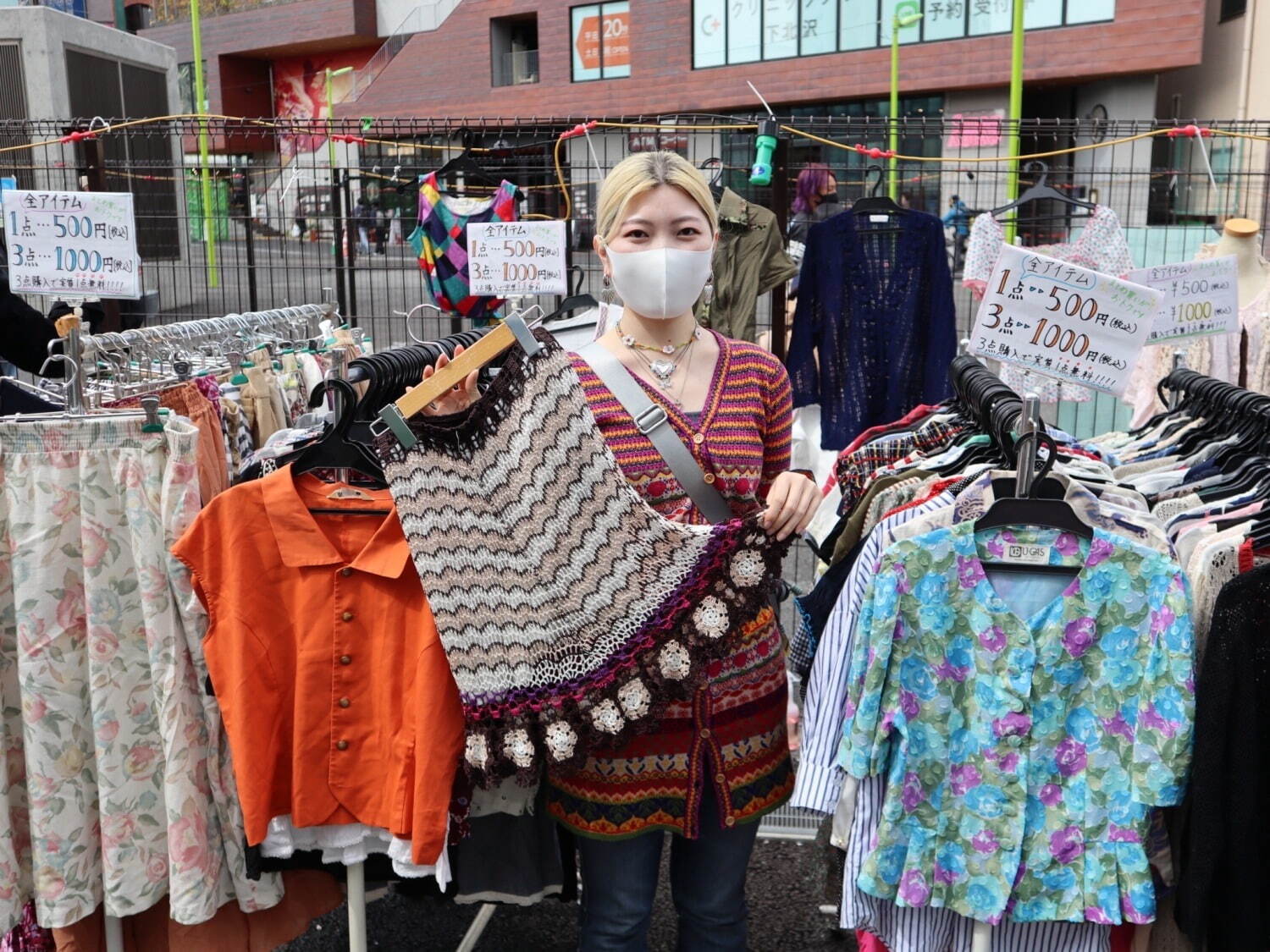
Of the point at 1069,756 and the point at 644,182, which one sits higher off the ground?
the point at 644,182

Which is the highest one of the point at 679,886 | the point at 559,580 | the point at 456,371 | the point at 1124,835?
the point at 456,371

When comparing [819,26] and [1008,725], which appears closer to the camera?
[1008,725]

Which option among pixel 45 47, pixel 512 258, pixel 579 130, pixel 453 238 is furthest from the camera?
pixel 45 47

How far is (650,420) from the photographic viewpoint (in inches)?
80.4

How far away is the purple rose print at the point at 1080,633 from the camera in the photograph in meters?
2.02

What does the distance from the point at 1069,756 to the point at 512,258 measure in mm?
3003

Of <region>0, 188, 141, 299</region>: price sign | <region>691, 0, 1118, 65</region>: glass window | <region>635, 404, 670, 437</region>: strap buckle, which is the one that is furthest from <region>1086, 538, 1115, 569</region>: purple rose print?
<region>691, 0, 1118, 65</region>: glass window

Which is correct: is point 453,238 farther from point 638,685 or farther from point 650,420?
point 638,685

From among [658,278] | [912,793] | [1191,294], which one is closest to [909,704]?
[912,793]

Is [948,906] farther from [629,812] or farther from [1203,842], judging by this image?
[629,812]

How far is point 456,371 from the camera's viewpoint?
79.9 inches

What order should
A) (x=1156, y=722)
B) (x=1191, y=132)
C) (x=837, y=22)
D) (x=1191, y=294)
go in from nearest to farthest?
(x=1156, y=722)
(x=1191, y=294)
(x=1191, y=132)
(x=837, y=22)

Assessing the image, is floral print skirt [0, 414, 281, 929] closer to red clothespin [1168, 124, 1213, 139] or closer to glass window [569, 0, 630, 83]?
red clothespin [1168, 124, 1213, 139]

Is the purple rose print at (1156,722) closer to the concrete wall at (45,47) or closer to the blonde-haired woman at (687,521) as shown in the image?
the blonde-haired woman at (687,521)
